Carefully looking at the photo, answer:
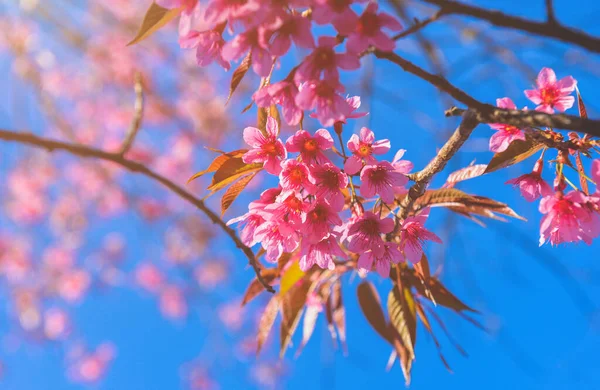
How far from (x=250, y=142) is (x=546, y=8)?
63cm

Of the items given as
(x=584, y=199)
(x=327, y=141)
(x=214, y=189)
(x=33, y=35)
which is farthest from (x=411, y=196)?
(x=33, y=35)

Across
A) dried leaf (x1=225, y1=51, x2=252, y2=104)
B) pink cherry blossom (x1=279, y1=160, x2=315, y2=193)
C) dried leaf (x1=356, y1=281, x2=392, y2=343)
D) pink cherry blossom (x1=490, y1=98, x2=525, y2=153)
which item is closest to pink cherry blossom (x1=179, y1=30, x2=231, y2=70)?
dried leaf (x1=225, y1=51, x2=252, y2=104)

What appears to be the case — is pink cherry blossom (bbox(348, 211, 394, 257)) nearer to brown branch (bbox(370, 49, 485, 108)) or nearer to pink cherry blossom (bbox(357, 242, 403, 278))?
pink cherry blossom (bbox(357, 242, 403, 278))

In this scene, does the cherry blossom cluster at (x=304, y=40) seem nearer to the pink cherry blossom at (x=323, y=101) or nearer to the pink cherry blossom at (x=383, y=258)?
the pink cherry blossom at (x=323, y=101)

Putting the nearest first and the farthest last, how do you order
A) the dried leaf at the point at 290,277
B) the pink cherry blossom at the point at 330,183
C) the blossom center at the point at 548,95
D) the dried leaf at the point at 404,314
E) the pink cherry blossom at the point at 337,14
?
the pink cherry blossom at the point at 337,14 → the pink cherry blossom at the point at 330,183 → the blossom center at the point at 548,95 → the dried leaf at the point at 404,314 → the dried leaf at the point at 290,277

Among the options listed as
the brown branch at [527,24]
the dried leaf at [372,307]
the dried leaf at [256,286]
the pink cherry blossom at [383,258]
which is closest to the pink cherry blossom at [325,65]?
the brown branch at [527,24]

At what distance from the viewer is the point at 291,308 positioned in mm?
1400

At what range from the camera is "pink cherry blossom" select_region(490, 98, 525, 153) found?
36.5 inches

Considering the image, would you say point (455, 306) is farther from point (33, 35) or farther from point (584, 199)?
point (33, 35)

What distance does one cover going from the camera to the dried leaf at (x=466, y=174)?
982mm

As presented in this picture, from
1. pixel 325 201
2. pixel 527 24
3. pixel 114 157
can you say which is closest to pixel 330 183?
pixel 325 201

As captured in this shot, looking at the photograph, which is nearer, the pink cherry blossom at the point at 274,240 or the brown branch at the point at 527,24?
the brown branch at the point at 527,24

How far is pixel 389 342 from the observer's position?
53.1 inches

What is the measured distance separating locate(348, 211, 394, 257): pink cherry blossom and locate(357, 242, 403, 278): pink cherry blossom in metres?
0.04
